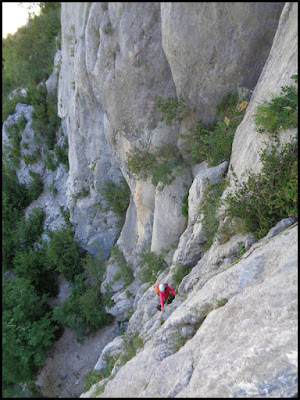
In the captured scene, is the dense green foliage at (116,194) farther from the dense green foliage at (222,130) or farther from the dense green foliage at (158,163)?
the dense green foliage at (222,130)

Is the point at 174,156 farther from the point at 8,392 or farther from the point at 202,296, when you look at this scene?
the point at 8,392

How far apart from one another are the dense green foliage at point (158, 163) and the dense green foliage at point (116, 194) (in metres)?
3.89

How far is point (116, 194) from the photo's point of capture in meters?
13.7

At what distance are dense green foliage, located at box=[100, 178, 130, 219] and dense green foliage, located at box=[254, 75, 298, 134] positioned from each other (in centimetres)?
967

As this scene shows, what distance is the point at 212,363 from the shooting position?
3.13 metres

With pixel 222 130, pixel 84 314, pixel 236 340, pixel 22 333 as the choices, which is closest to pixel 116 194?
pixel 84 314

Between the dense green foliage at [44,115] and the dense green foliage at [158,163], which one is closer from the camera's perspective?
the dense green foliage at [158,163]

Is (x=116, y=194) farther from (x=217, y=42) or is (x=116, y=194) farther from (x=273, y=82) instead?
(x=273, y=82)

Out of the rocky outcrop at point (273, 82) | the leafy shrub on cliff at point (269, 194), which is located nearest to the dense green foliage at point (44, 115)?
the rocky outcrop at point (273, 82)

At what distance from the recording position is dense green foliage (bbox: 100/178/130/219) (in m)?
13.7

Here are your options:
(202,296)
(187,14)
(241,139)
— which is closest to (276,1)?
(187,14)

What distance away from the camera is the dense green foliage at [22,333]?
35.3ft

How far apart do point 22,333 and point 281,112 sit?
13.6 metres

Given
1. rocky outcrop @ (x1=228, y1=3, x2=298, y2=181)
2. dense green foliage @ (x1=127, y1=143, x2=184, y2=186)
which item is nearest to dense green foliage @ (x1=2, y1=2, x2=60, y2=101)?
dense green foliage @ (x1=127, y1=143, x2=184, y2=186)
